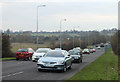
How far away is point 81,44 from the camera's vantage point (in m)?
110

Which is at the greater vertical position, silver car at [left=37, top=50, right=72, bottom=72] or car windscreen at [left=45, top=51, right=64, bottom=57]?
car windscreen at [left=45, top=51, right=64, bottom=57]

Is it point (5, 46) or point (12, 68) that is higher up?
point (5, 46)

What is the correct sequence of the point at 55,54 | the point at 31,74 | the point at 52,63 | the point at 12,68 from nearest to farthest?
the point at 31,74, the point at 52,63, the point at 55,54, the point at 12,68

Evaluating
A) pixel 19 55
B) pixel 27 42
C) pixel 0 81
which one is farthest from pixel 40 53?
pixel 27 42

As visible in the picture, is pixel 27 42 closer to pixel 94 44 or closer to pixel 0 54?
pixel 0 54

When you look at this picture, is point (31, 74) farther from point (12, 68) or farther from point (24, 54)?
point (24, 54)

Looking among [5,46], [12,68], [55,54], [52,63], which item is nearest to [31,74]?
[52,63]

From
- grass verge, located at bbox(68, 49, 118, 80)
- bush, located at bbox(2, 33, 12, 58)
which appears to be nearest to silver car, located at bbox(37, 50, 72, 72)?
grass verge, located at bbox(68, 49, 118, 80)

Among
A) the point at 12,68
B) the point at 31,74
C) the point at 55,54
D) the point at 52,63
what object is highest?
the point at 55,54

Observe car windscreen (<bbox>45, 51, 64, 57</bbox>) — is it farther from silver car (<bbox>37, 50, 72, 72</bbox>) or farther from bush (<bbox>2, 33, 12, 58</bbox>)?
bush (<bbox>2, 33, 12, 58</bbox>)

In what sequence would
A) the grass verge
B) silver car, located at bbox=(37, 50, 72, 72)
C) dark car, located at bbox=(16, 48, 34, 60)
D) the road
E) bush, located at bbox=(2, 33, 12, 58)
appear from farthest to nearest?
bush, located at bbox=(2, 33, 12, 58) < dark car, located at bbox=(16, 48, 34, 60) < silver car, located at bbox=(37, 50, 72, 72) < the grass verge < the road

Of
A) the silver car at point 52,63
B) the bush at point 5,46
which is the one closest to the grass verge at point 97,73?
the silver car at point 52,63

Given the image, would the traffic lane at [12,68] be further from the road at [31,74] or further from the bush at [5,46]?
the bush at [5,46]

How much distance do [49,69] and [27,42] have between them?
162 feet
